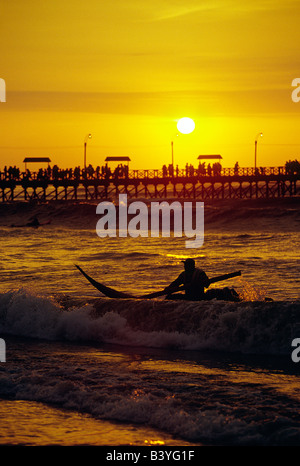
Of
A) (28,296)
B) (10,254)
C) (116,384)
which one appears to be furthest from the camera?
(10,254)

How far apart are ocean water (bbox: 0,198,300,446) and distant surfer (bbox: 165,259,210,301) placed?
0.52m

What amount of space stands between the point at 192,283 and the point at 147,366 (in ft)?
12.8

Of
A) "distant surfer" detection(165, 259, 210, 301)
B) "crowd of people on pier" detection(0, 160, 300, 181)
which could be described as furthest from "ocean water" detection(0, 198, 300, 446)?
"crowd of people on pier" detection(0, 160, 300, 181)

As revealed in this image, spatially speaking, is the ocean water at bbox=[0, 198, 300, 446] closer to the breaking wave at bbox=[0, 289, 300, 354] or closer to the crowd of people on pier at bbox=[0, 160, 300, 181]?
the breaking wave at bbox=[0, 289, 300, 354]

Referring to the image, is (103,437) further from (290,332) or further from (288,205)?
(288,205)

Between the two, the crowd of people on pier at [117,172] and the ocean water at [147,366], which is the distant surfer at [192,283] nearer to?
the ocean water at [147,366]

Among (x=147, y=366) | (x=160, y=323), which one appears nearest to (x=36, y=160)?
(x=160, y=323)

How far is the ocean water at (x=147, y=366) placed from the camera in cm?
833

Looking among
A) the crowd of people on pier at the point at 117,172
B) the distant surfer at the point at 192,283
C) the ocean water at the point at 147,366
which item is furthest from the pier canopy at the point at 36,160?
the distant surfer at the point at 192,283

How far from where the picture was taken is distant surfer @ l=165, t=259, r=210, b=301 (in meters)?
15.0

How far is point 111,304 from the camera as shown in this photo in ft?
50.9

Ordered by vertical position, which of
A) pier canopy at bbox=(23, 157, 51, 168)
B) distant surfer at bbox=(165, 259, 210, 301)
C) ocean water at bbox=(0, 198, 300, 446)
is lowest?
ocean water at bbox=(0, 198, 300, 446)

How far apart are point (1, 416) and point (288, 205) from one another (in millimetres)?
78167

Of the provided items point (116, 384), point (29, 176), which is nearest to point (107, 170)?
point (29, 176)
